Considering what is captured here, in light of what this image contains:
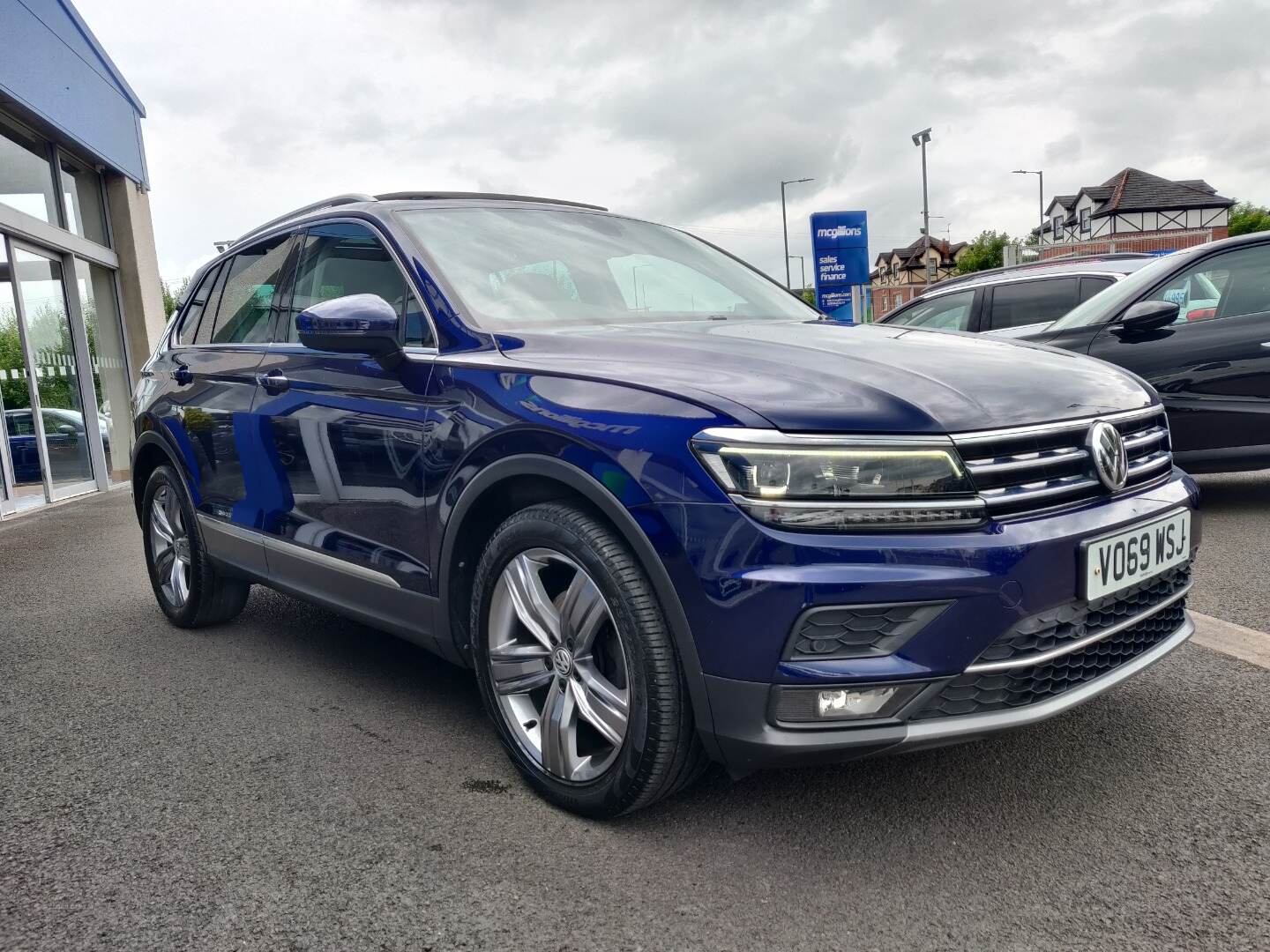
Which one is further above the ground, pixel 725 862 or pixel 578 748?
pixel 578 748

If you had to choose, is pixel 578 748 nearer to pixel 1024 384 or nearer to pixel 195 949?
pixel 195 949

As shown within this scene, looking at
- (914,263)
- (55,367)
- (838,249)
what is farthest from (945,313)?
(914,263)

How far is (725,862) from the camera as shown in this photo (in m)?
2.27

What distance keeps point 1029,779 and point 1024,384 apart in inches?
38.9

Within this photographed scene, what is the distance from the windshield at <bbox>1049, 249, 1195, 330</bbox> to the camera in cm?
582

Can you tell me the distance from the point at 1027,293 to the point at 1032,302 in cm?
8

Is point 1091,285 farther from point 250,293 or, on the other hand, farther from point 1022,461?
point 1022,461

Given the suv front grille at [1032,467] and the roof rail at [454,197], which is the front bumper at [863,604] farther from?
the roof rail at [454,197]

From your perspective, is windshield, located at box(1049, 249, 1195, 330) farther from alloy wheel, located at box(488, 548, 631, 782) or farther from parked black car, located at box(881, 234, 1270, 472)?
alloy wheel, located at box(488, 548, 631, 782)

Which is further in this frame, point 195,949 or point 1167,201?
point 1167,201

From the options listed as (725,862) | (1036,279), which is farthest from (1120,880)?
(1036,279)

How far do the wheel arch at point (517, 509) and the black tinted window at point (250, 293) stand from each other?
4.99ft

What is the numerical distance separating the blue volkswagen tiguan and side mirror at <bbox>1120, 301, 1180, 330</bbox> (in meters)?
2.82

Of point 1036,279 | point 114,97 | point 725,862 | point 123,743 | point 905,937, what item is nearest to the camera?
point 905,937
